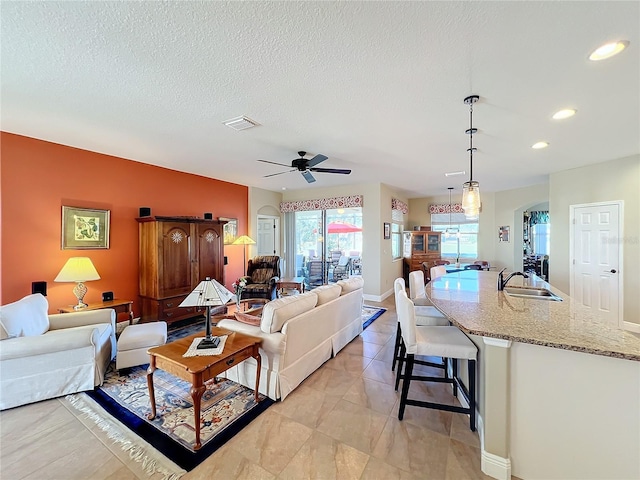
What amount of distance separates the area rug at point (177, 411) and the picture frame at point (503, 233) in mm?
7376

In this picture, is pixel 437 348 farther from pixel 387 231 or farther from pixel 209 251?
pixel 387 231

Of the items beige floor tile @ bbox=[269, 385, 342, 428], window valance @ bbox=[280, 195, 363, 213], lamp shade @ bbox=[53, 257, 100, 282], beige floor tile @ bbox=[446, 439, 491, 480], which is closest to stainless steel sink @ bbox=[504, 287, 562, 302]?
beige floor tile @ bbox=[446, 439, 491, 480]

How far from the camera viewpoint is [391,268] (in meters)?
6.86

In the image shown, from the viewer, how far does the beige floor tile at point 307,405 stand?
2123 mm

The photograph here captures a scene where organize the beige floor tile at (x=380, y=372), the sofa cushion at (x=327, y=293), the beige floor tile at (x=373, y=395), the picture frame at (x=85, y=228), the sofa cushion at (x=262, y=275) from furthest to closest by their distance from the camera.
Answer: the sofa cushion at (x=262, y=275), the picture frame at (x=85, y=228), the sofa cushion at (x=327, y=293), the beige floor tile at (x=380, y=372), the beige floor tile at (x=373, y=395)

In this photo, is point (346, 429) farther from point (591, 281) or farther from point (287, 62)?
point (591, 281)

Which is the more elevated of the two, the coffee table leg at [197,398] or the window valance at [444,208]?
the window valance at [444,208]

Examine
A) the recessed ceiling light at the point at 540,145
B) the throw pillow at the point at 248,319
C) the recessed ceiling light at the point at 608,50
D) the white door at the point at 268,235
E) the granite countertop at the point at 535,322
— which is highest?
the recessed ceiling light at the point at 540,145

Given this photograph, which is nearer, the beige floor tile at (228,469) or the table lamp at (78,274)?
the beige floor tile at (228,469)

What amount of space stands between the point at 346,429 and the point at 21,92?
391 cm

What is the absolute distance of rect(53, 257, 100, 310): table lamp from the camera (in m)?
3.21

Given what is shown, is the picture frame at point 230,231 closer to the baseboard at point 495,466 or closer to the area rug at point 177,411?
the area rug at point 177,411

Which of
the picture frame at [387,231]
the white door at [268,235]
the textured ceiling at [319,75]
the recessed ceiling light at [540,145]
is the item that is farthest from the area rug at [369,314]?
the recessed ceiling light at [540,145]

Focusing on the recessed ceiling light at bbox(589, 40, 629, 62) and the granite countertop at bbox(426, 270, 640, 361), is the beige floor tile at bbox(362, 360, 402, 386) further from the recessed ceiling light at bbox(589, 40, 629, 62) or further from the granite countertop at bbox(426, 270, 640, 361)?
the recessed ceiling light at bbox(589, 40, 629, 62)
